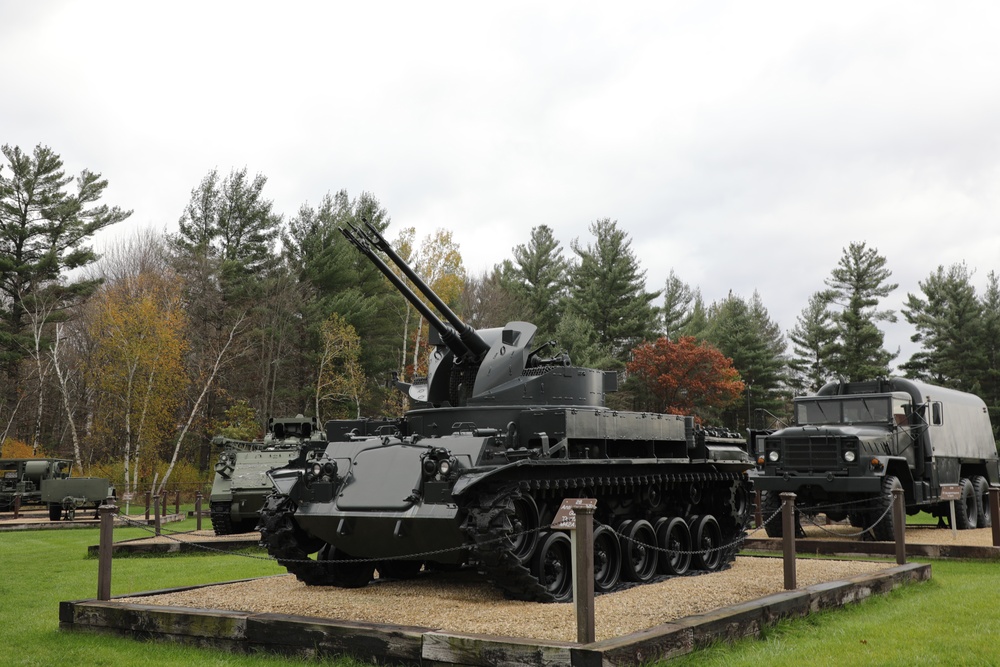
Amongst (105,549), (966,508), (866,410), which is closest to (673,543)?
(105,549)

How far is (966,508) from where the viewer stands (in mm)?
19297

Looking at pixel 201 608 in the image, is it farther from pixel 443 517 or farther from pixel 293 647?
pixel 443 517

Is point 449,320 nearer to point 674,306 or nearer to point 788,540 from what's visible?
point 788,540

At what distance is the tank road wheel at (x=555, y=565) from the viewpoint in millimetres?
9633

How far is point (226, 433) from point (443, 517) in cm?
2788

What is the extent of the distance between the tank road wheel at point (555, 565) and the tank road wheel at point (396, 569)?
2454 mm

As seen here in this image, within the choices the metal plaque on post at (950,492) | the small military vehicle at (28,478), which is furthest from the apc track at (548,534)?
the small military vehicle at (28,478)

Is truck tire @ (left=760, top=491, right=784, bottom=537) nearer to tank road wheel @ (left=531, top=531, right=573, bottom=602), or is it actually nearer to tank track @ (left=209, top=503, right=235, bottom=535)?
A: tank road wheel @ (left=531, top=531, right=573, bottom=602)

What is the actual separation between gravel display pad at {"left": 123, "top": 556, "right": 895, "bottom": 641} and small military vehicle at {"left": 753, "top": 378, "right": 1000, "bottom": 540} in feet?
13.5

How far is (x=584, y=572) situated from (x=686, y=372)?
35769 mm

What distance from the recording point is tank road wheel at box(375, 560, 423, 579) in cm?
1184

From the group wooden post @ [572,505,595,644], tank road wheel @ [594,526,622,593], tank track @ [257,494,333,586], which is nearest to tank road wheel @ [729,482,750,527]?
tank road wheel @ [594,526,622,593]

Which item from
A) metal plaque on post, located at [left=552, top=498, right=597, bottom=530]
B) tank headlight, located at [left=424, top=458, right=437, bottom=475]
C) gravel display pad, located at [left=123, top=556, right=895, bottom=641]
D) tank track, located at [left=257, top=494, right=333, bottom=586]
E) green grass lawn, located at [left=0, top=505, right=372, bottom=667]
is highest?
tank headlight, located at [left=424, top=458, right=437, bottom=475]

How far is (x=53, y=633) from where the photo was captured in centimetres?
910
